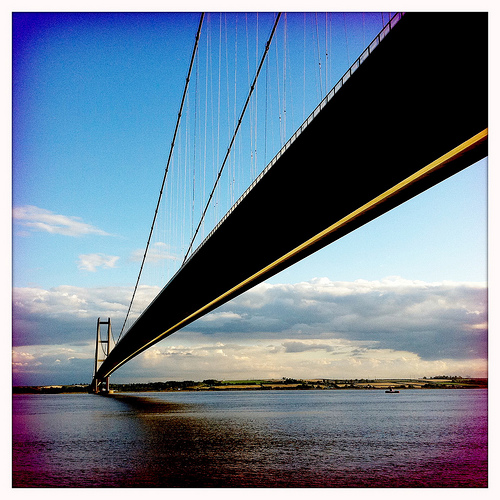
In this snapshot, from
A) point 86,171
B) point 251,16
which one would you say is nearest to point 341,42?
point 251,16

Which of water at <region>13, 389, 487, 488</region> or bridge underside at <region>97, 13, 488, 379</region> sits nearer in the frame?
bridge underside at <region>97, 13, 488, 379</region>

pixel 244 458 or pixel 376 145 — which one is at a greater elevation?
pixel 376 145

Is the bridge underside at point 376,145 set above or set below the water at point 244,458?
above

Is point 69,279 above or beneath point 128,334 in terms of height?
above

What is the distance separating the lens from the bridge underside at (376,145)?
178 inches

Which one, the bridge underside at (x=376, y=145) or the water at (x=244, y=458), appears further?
the water at (x=244, y=458)

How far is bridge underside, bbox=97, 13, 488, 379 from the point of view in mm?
4523

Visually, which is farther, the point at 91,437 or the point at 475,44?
the point at 91,437

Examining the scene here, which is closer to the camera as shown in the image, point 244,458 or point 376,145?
point 376,145

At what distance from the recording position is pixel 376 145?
21.0 ft

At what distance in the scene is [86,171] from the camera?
10391 millimetres

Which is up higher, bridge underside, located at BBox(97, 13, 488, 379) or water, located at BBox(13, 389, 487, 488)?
bridge underside, located at BBox(97, 13, 488, 379)
